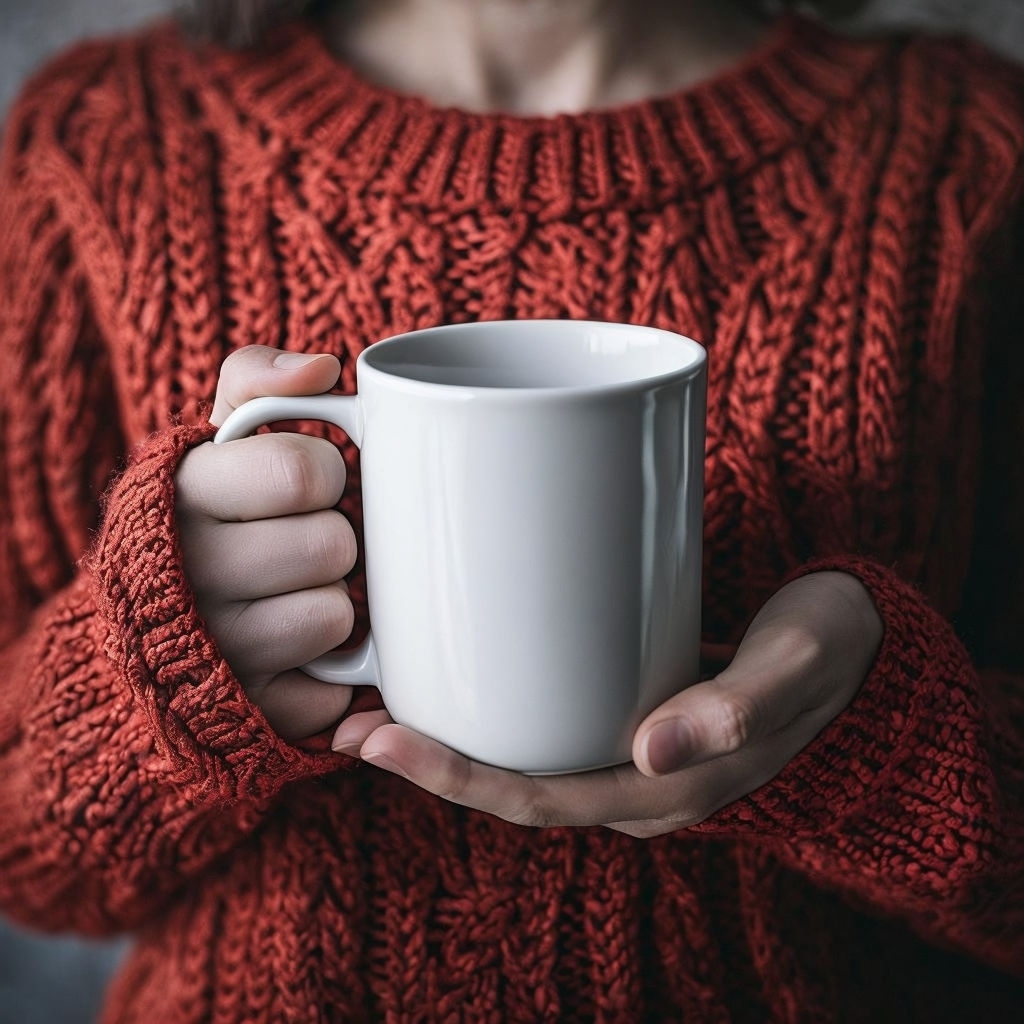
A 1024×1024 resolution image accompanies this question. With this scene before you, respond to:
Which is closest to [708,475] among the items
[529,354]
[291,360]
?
[529,354]

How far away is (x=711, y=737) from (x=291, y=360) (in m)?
0.27

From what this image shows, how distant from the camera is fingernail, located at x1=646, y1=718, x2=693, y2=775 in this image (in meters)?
0.44

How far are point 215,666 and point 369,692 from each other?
10 centimetres

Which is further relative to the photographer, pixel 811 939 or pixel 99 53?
pixel 99 53

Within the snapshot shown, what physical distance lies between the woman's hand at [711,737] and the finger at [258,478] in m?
0.11

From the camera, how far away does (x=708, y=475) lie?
650mm

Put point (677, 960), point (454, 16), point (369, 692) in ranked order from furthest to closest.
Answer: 1. point (454, 16)
2. point (677, 960)
3. point (369, 692)

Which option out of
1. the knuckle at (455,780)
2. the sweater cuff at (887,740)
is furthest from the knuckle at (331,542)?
the sweater cuff at (887,740)

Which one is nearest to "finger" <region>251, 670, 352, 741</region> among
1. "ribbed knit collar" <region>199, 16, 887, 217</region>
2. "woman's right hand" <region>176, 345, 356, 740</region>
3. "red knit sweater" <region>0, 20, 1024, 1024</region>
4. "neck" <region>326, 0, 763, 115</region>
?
"woman's right hand" <region>176, 345, 356, 740</region>

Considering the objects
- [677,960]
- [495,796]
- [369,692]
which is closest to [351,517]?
[369,692]

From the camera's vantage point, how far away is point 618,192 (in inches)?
27.1

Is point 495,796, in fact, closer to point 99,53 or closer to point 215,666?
point 215,666

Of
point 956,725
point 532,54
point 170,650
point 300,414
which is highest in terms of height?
point 532,54

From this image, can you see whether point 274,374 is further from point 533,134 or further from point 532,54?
point 532,54
